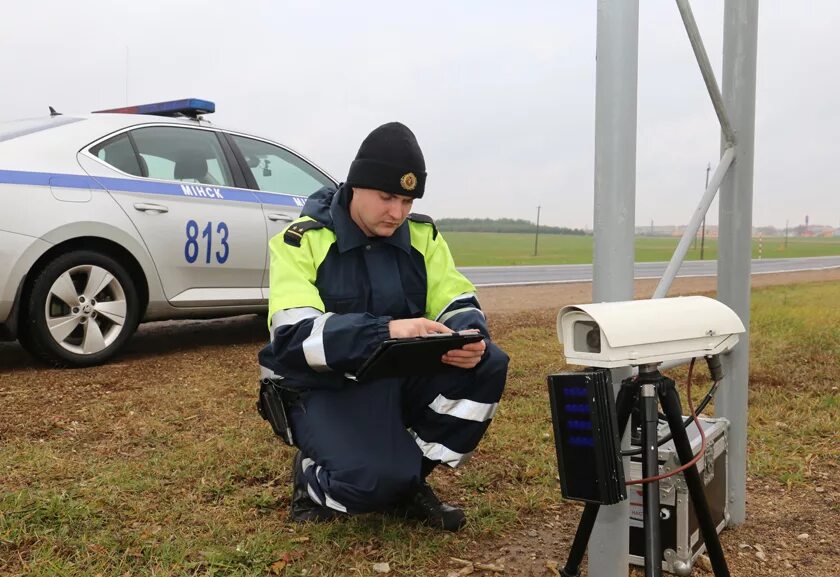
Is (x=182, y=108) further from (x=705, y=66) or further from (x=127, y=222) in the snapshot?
(x=705, y=66)

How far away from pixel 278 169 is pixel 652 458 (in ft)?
13.8

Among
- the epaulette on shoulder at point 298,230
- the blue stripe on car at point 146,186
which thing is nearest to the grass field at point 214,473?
the epaulette on shoulder at point 298,230

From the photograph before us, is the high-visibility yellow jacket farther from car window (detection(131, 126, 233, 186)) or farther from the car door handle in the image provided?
car window (detection(131, 126, 233, 186))

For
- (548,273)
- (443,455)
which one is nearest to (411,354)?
(443,455)

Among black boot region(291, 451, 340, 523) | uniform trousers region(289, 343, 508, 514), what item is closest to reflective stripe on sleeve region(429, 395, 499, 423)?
uniform trousers region(289, 343, 508, 514)

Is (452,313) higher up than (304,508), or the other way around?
(452,313)

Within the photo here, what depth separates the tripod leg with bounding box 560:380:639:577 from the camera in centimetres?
172

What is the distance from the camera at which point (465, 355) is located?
7.18ft

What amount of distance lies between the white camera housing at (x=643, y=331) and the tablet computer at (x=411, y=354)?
436 millimetres

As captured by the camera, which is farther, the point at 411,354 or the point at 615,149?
the point at 411,354

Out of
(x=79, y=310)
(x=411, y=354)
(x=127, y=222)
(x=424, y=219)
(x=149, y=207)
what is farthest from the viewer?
(x=149, y=207)

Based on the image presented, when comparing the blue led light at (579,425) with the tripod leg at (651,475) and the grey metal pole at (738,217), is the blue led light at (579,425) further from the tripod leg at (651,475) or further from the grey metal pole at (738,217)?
the grey metal pole at (738,217)

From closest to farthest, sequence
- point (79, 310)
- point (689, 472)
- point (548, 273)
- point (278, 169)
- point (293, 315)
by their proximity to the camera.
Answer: point (689, 472), point (293, 315), point (79, 310), point (278, 169), point (548, 273)

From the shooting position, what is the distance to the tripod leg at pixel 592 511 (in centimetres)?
172
